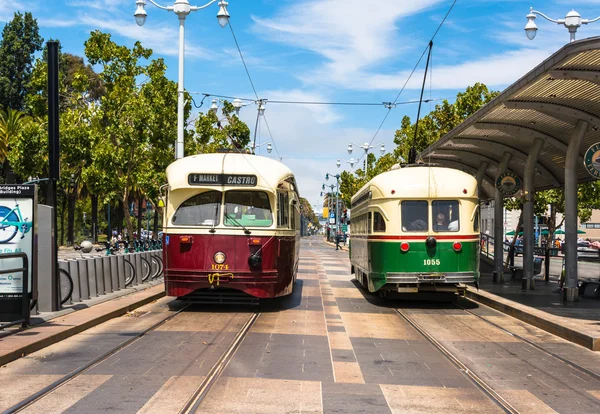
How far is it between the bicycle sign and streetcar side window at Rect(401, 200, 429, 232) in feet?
25.8

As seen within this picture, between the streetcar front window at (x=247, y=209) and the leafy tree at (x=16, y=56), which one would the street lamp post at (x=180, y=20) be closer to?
the streetcar front window at (x=247, y=209)

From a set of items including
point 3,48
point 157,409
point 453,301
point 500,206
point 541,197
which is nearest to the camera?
point 157,409

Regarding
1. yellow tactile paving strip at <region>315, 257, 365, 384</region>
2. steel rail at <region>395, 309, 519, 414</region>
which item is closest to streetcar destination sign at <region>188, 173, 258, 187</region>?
yellow tactile paving strip at <region>315, 257, 365, 384</region>

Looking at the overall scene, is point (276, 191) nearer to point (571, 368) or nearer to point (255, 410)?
point (571, 368)

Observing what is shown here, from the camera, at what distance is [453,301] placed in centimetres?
1872

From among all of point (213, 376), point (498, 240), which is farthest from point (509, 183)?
point (213, 376)

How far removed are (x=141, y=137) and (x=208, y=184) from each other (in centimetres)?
1618

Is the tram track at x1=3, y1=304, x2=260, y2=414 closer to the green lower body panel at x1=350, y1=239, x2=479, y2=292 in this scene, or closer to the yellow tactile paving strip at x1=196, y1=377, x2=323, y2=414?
A: the yellow tactile paving strip at x1=196, y1=377, x2=323, y2=414

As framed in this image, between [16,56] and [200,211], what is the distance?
48742mm

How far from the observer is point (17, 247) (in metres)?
11.4

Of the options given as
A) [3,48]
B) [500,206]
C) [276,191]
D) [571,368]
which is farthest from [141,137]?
[3,48]

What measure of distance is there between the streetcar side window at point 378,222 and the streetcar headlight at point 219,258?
12.7 feet

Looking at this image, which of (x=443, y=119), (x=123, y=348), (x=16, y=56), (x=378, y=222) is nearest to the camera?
(x=123, y=348)

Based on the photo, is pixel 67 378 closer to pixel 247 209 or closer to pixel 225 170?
pixel 247 209
